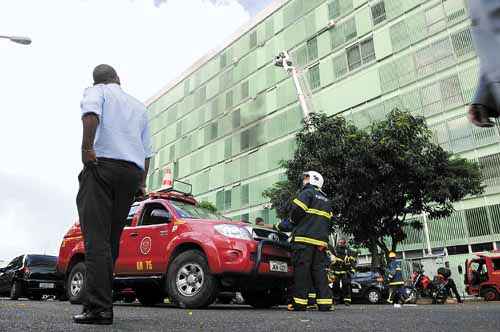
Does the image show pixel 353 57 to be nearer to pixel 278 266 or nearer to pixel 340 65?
pixel 340 65

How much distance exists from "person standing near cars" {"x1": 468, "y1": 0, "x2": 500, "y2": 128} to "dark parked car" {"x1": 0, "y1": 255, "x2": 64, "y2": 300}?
13.4m

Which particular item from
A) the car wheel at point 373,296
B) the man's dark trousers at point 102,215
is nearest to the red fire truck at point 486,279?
the car wheel at point 373,296

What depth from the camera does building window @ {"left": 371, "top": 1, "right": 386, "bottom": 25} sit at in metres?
28.7

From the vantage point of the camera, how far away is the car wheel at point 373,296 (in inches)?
656

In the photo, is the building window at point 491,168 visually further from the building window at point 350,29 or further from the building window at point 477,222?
the building window at point 350,29

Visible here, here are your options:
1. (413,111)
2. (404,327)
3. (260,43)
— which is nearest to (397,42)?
(413,111)

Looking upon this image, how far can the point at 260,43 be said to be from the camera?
127 ft

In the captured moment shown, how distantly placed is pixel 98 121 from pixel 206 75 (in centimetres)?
4308

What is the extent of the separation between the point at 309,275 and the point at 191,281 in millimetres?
1567

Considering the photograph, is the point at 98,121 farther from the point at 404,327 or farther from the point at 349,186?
the point at 349,186

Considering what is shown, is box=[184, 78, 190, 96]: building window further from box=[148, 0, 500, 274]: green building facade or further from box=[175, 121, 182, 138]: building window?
box=[175, 121, 182, 138]: building window

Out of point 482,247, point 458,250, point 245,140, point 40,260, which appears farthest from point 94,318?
point 245,140

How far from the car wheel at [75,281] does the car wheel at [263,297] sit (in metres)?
2.73

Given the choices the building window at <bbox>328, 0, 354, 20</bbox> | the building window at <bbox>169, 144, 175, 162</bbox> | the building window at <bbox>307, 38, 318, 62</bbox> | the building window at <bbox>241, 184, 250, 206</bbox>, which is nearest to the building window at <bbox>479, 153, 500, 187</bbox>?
the building window at <bbox>328, 0, 354, 20</bbox>
